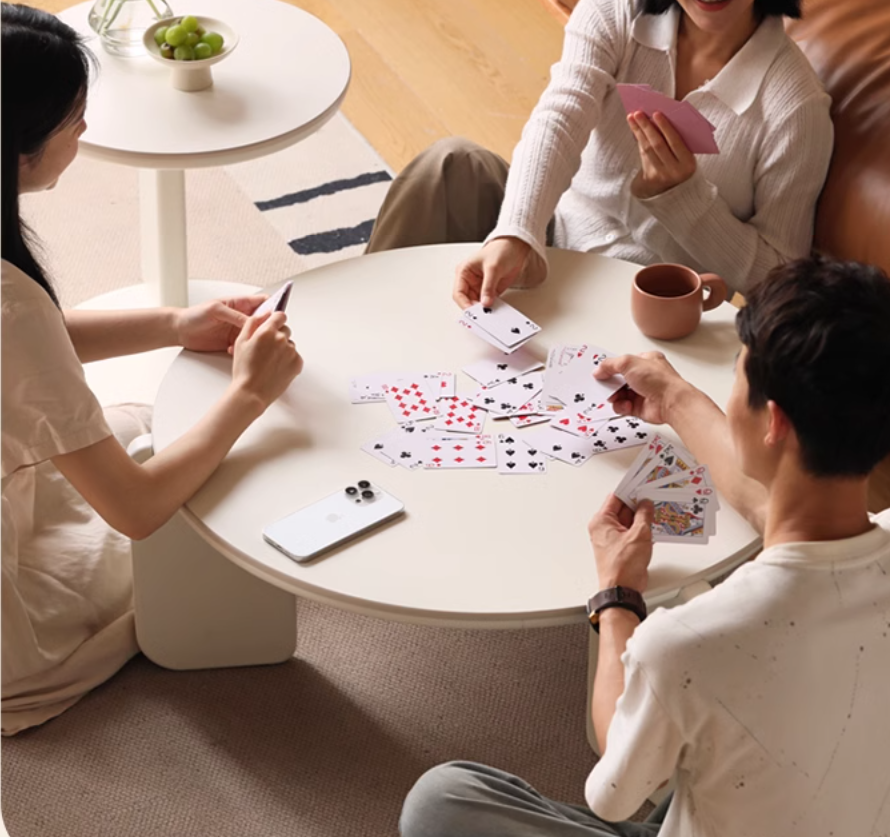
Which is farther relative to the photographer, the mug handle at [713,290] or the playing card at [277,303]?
the mug handle at [713,290]

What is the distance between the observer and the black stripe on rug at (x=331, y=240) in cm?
320

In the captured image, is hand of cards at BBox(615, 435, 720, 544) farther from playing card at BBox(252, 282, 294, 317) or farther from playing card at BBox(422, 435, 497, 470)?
playing card at BBox(252, 282, 294, 317)

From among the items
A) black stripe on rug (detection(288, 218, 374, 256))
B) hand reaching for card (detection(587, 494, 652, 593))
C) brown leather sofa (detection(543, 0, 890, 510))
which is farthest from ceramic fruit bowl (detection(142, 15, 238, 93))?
hand reaching for card (detection(587, 494, 652, 593))

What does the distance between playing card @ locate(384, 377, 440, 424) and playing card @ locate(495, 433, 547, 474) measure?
11 centimetres

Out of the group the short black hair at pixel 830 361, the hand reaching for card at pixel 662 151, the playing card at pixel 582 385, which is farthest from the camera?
the hand reaching for card at pixel 662 151

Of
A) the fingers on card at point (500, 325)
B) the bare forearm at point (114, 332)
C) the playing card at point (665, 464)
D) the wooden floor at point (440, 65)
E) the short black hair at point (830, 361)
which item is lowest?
the wooden floor at point (440, 65)

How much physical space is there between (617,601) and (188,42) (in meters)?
1.46

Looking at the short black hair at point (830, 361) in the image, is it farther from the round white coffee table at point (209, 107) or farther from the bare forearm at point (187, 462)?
the round white coffee table at point (209, 107)

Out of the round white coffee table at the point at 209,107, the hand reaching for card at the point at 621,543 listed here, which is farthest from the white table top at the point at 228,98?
the hand reaching for card at the point at 621,543

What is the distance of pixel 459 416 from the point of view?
5.96 feet

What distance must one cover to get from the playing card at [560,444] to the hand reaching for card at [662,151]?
0.57 meters

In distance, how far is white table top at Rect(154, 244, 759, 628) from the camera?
1566mm

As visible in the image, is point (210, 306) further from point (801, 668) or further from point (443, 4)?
point (443, 4)

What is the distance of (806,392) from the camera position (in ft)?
3.86
